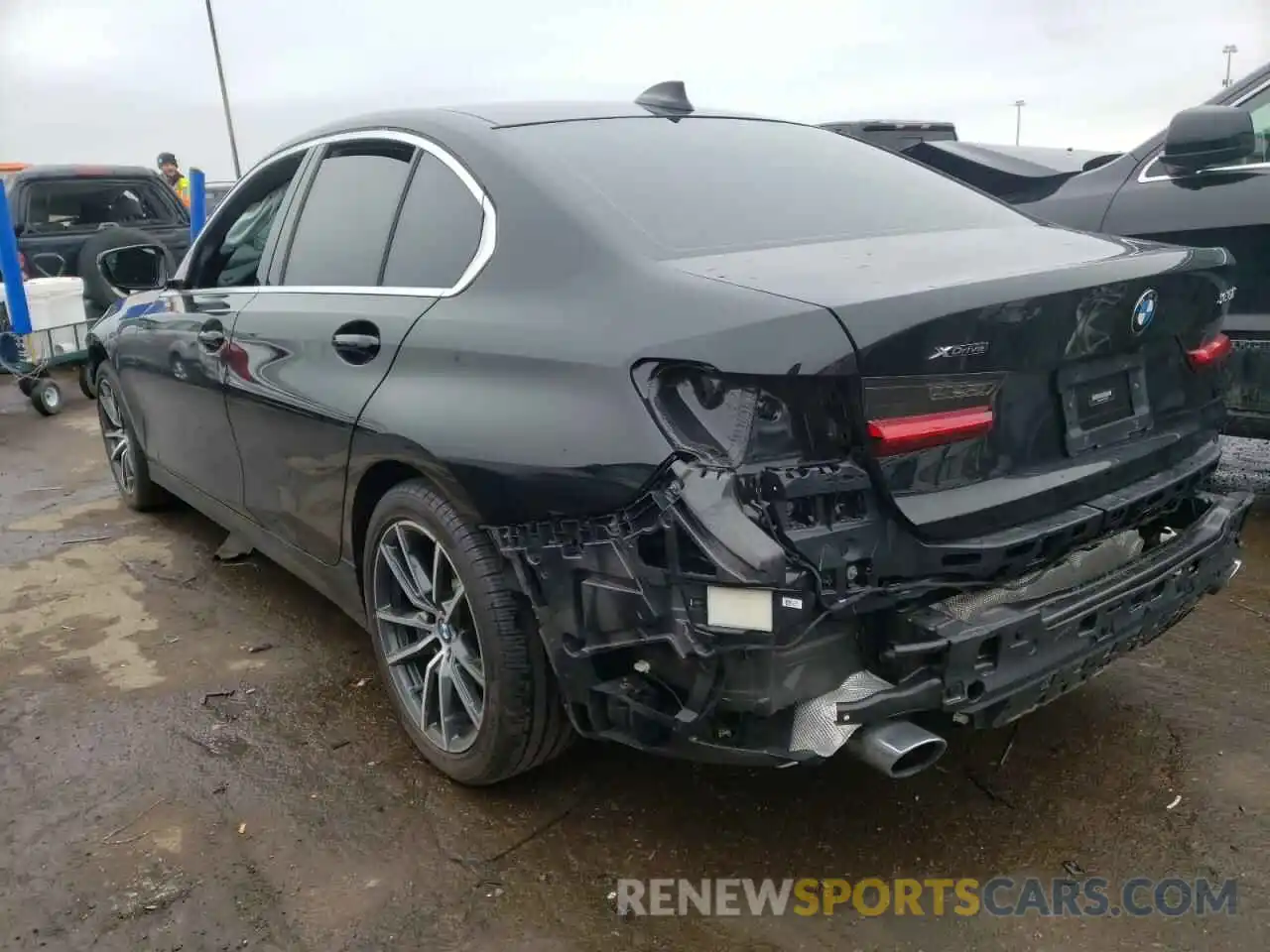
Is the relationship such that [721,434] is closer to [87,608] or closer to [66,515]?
[87,608]

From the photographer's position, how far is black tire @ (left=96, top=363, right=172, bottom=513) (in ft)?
16.2

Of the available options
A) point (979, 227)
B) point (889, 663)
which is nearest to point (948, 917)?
Result: point (889, 663)

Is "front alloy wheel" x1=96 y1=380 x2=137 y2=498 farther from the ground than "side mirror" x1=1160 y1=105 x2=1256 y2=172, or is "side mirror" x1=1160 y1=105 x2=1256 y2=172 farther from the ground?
"side mirror" x1=1160 y1=105 x2=1256 y2=172

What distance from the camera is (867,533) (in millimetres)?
1944

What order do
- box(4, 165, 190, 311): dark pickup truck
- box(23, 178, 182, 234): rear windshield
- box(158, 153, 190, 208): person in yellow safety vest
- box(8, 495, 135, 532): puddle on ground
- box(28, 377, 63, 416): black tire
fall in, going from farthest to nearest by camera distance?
box(158, 153, 190, 208): person in yellow safety vest, box(23, 178, 182, 234): rear windshield, box(4, 165, 190, 311): dark pickup truck, box(28, 377, 63, 416): black tire, box(8, 495, 135, 532): puddle on ground

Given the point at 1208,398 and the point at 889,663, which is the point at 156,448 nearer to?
the point at 889,663

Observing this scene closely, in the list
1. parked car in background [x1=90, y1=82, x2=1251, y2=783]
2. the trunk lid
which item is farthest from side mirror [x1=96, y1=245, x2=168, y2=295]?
the trunk lid

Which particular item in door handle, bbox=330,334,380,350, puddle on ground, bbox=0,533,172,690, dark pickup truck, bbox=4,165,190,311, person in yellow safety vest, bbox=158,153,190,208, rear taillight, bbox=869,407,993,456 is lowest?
puddle on ground, bbox=0,533,172,690

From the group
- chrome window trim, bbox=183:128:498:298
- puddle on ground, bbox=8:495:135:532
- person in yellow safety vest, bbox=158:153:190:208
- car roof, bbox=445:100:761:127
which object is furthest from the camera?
person in yellow safety vest, bbox=158:153:190:208

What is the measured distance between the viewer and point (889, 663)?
200 cm

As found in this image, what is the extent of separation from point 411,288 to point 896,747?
5.37 ft

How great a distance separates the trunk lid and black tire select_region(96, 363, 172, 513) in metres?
3.66

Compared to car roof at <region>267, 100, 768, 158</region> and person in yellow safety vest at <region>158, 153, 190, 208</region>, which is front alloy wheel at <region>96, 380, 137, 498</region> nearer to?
car roof at <region>267, 100, 768, 158</region>

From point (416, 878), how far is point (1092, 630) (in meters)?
1.58
